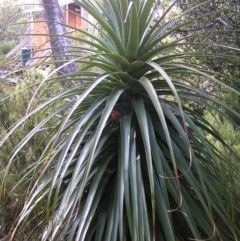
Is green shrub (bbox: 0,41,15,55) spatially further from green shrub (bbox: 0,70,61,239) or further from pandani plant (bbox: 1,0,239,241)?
pandani plant (bbox: 1,0,239,241)

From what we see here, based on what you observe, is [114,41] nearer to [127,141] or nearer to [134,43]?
[134,43]

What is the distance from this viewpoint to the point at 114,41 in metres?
1.41

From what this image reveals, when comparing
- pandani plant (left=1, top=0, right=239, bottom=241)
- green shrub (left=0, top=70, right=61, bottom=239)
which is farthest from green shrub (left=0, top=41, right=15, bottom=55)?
pandani plant (left=1, top=0, right=239, bottom=241)

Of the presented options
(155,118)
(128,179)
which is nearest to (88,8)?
(155,118)

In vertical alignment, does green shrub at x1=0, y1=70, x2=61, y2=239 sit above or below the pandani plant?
below

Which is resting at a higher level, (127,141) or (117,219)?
(127,141)

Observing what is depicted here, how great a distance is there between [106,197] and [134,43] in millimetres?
626

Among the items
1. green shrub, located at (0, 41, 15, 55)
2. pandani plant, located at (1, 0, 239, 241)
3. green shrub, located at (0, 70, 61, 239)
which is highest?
pandani plant, located at (1, 0, 239, 241)

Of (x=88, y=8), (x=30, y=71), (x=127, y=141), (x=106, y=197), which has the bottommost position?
(x=30, y=71)

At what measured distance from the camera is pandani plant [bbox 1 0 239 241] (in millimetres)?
1163

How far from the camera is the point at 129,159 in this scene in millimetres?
1247

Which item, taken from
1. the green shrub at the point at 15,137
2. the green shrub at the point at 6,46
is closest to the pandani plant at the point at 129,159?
the green shrub at the point at 15,137

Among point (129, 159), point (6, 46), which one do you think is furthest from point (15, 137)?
point (6, 46)

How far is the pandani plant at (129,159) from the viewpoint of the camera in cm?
116
